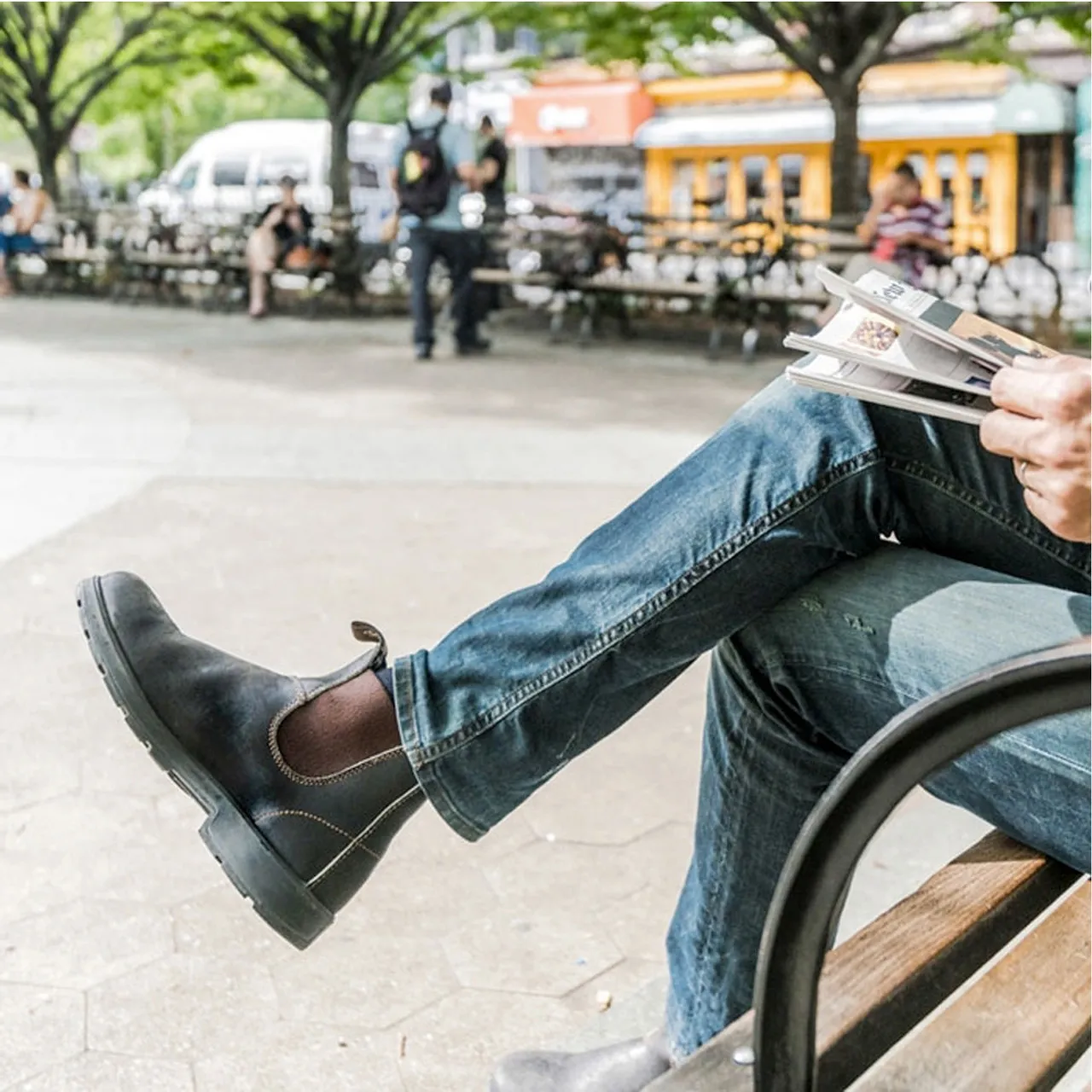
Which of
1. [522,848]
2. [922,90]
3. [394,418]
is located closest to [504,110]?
[922,90]

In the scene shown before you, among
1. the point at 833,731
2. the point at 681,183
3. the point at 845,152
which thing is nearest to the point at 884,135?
the point at 681,183

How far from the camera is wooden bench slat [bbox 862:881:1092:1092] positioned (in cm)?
137

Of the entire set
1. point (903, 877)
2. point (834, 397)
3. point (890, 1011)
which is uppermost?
point (834, 397)

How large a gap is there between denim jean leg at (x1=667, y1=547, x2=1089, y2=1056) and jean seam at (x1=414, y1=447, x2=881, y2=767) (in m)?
0.11

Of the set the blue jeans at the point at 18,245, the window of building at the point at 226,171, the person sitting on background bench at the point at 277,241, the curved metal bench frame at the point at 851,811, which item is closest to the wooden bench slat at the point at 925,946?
the curved metal bench frame at the point at 851,811

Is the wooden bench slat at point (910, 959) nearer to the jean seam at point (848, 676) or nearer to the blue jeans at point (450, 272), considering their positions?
the jean seam at point (848, 676)

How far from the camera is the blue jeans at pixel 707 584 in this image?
1656 millimetres

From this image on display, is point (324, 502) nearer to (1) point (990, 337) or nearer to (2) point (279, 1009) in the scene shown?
(2) point (279, 1009)

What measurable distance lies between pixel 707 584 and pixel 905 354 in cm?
31

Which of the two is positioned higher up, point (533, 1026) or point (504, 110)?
point (504, 110)

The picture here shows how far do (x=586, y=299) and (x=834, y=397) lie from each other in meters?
12.1

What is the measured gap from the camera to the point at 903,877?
10.1 feet

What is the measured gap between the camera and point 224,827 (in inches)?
72.8

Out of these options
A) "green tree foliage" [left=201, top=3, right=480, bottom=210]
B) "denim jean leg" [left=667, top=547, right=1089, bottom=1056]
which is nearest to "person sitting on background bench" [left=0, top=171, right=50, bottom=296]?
"green tree foliage" [left=201, top=3, right=480, bottom=210]
